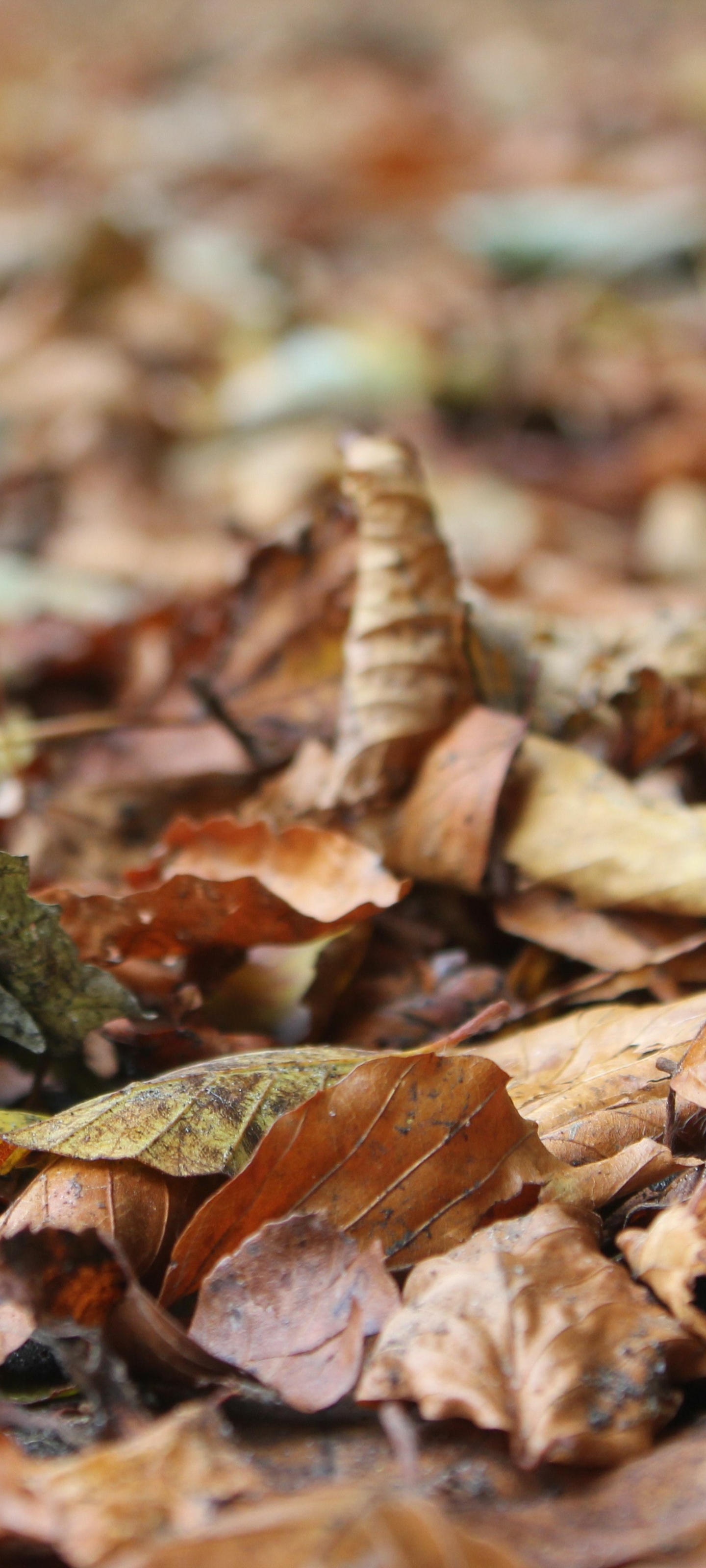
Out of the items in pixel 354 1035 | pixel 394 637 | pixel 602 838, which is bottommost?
pixel 354 1035

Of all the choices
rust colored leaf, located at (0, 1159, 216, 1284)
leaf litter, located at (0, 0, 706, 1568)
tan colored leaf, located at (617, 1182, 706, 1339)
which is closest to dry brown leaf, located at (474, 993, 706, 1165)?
leaf litter, located at (0, 0, 706, 1568)

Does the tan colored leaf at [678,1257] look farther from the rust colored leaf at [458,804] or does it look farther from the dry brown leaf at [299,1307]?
the rust colored leaf at [458,804]

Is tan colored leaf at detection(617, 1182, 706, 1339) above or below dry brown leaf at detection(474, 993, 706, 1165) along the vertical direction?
above

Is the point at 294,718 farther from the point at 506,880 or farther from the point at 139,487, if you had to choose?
the point at 139,487

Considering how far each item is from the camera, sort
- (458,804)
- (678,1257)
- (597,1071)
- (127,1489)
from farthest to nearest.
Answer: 1. (458,804)
2. (597,1071)
3. (678,1257)
4. (127,1489)

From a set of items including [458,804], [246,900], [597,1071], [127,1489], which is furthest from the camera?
[458,804]

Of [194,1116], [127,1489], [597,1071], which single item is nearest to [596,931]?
[597,1071]

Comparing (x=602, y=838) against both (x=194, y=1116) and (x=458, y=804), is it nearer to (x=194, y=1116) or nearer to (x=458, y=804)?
(x=458, y=804)

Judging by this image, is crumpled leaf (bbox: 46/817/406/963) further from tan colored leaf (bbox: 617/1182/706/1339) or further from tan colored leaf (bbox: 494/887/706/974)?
tan colored leaf (bbox: 617/1182/706/1339)
